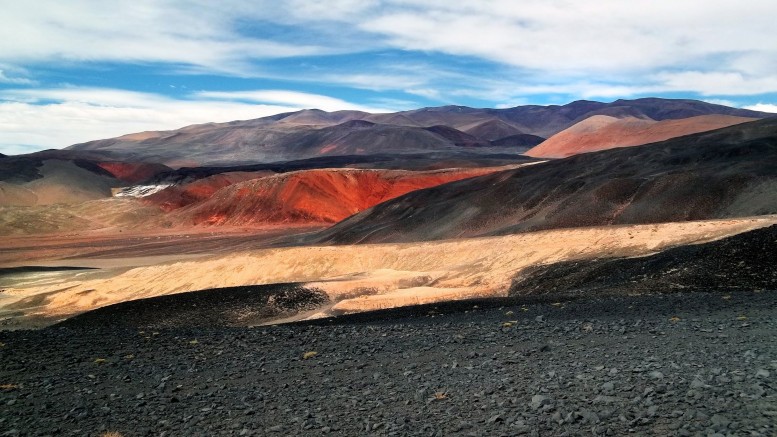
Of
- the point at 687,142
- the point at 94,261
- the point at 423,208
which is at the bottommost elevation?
the point at 94,261

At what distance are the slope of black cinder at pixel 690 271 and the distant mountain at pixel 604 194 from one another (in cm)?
1726

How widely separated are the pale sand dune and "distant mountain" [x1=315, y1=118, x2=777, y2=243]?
9606mm

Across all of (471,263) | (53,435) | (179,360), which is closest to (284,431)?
(53,435)

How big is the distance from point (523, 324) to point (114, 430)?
7635 millimetres

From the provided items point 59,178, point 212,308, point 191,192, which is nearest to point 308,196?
point 191,192

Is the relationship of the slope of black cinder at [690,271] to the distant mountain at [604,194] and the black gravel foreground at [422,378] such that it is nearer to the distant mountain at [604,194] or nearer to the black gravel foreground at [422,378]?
the black gravel foreground at [422,378]

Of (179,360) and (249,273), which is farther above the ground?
(179,360)

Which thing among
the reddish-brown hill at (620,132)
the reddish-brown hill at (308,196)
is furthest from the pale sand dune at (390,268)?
the reddish-brown hill at (620,132)

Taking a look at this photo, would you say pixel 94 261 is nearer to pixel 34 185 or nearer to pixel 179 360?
pixel 179 360

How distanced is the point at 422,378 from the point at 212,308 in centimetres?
1810

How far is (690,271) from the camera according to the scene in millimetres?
18203

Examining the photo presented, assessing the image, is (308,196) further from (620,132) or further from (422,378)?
(620,132)

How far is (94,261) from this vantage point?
62.5 m

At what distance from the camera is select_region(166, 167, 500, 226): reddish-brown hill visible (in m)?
89.1
